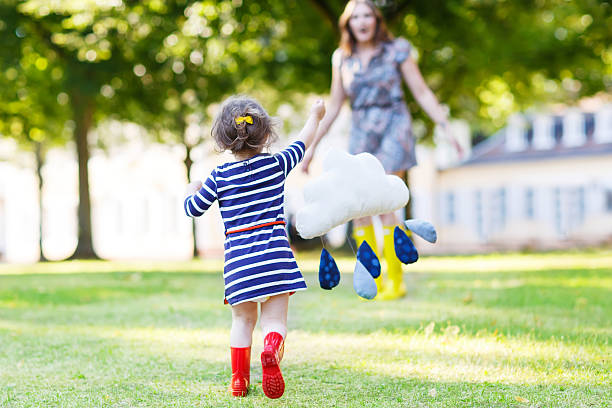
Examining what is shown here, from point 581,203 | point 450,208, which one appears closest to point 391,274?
point 581,203

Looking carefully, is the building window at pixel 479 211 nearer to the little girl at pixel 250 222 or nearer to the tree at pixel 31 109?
the tree at pixel 31 109

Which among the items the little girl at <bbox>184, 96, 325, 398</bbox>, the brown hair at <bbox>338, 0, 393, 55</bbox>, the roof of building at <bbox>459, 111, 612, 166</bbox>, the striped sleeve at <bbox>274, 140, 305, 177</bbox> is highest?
the roof of building at <bbox>459, 111, 612, 166</bbox>

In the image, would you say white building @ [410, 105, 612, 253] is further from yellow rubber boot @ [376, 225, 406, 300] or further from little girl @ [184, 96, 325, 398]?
little girl @ [184, 96, 325, 398]

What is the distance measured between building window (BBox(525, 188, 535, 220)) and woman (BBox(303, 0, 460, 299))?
31.0 meters

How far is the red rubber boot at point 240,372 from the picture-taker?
3.48 metres

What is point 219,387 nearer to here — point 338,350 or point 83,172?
point 338,350

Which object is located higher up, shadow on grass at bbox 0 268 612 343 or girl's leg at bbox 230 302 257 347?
girl's leg at bbox 230 302 257 347

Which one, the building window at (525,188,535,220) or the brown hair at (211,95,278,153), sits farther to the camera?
the building window at (525,188,535,220)

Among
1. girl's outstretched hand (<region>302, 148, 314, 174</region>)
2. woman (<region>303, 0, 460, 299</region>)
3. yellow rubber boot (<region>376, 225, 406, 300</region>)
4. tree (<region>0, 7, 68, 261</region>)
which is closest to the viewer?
girl's outstretched hand (<region>302, 148, 314, 174</region>)

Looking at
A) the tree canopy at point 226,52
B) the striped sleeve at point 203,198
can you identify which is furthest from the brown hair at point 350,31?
the tree canopy at point 226,52

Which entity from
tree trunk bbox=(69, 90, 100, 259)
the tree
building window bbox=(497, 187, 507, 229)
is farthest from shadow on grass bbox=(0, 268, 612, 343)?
building window bbox=(497, 187, 507, 229)

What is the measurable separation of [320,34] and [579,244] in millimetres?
18605

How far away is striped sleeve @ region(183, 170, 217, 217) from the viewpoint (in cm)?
351

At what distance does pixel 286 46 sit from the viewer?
1814 centimetres
